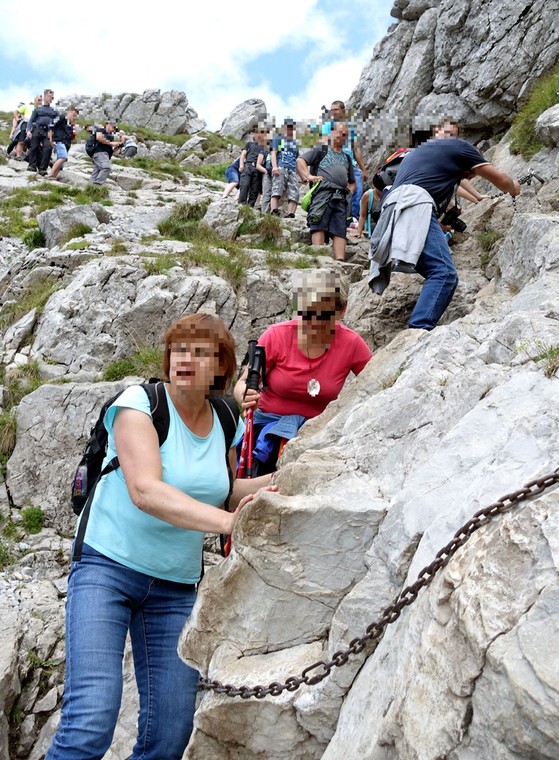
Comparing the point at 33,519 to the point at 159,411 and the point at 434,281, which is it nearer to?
the point at 159,411

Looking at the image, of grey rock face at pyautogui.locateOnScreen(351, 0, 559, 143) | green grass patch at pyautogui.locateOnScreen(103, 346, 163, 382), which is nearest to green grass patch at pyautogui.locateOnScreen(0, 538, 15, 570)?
green grass patch at pyautogui.locateOnScreen(103, 346, 163, 382)

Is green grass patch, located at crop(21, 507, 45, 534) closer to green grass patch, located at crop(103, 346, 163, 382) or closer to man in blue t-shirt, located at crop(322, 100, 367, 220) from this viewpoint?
green grass patch, located at crop(103, 346, 163, 382)

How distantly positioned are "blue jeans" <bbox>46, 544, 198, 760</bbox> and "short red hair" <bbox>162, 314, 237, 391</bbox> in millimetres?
1307

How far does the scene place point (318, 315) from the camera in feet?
17.3

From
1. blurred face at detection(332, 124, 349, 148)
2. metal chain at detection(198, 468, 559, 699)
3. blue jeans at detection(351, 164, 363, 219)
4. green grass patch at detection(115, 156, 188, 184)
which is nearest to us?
metal chain at detection(198, 468, 559, 699)

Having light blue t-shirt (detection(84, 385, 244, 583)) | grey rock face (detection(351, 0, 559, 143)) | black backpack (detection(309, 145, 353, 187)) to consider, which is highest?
grey rock face (detection(351, 0, 559, 143))

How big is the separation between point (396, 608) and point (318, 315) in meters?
2.93

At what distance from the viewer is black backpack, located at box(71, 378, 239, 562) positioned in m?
3.73

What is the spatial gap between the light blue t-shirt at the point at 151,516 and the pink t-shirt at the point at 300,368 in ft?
5.44

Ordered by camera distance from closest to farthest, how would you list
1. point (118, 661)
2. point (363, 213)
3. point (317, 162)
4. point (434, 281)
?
point (118, 661) < point (434, 281) < point (317, 162) < point (363, 213)

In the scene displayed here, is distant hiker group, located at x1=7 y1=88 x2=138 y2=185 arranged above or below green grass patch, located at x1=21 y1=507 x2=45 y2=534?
above

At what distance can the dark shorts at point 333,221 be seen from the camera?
1275cm

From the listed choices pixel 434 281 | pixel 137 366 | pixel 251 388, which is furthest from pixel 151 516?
pixel 137 366

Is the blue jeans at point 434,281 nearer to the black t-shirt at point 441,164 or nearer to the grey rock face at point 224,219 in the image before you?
the black t-shirt at point 441,164
